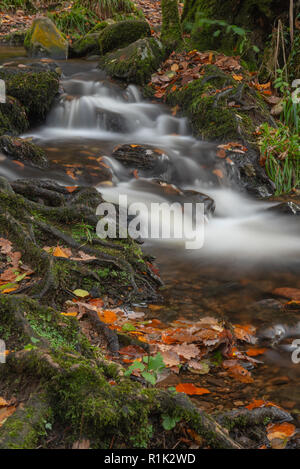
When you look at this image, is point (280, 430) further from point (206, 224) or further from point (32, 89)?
point (32, 89)

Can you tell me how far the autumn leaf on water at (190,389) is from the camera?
2297 mm

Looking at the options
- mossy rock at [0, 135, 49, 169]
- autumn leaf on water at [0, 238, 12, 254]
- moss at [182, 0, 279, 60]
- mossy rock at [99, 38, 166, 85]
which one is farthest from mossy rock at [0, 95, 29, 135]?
moss at [182, 0, 279, 60]

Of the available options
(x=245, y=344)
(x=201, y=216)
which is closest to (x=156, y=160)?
(x=201, y=216)

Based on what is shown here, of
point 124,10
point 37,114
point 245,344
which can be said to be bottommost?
point 245,344

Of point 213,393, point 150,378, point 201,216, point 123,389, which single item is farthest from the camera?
point 201,216

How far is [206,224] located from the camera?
5727 millimetres

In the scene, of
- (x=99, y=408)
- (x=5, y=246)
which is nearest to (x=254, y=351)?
(x=99, y=408)

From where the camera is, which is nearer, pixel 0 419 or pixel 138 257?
pixel 0 419

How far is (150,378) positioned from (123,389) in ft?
0.59

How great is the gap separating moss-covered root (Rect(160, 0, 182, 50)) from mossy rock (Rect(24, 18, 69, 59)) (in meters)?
3.15

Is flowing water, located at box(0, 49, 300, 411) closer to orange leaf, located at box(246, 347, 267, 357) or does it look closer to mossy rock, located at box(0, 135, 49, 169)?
orange leaf, located at box(246, 347, 267, 357)

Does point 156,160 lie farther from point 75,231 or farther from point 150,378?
point 150,378

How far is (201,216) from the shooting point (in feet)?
18.7

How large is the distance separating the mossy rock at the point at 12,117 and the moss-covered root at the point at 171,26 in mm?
4072
